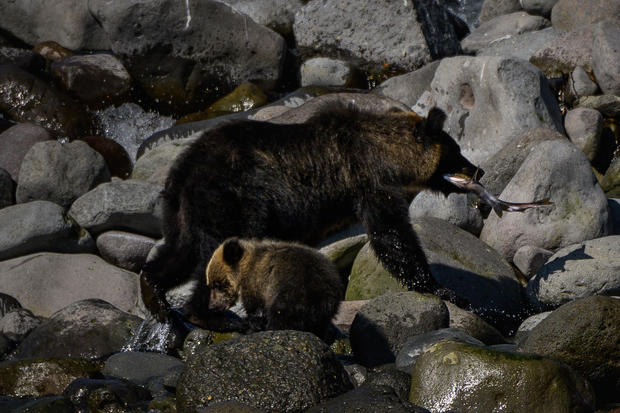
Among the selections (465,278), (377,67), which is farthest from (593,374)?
(377,67)

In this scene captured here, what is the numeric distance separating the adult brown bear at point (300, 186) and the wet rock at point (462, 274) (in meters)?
0.71

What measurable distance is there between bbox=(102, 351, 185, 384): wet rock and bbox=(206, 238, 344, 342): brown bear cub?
0.60m

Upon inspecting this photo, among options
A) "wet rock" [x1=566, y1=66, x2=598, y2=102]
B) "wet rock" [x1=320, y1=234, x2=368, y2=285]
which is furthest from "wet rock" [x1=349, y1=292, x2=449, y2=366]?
"wet rock" [x1=566, y1=66, x2=598, y2=102]

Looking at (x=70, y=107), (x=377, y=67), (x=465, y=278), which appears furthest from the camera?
(x=377, y=67)

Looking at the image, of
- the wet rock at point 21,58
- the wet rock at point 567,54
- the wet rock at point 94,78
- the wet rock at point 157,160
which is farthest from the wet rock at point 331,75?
the wet rock at point 21,58

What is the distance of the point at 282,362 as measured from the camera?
593 centimetres

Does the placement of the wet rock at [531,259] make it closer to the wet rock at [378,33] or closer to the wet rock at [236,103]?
the wet rock at [378,33]

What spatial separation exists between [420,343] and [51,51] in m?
12.5

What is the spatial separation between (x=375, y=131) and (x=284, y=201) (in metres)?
1.29

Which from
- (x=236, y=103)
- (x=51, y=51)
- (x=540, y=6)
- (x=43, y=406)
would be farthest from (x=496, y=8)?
(x=43, y=406)

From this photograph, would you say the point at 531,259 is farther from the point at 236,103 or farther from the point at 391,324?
the point at 236,103

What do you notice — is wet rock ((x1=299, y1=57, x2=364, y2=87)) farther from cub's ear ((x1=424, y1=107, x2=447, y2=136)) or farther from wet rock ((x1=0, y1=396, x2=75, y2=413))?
wet rock ((x1=0, y1=396, x2=75, y2=413))

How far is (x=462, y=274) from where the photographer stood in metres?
9.25

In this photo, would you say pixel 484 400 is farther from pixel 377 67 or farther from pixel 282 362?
pixel 377 67
